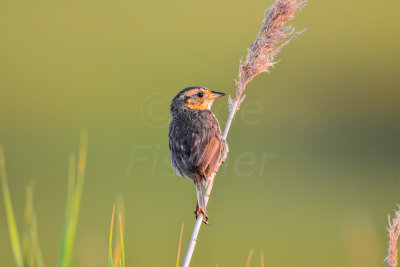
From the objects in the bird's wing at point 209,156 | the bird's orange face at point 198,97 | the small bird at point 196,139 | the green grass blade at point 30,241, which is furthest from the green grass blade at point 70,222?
the bird's orange face at point 198,97

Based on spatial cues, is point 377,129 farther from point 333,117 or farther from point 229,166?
point 229,166

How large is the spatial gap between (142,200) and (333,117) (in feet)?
27.5

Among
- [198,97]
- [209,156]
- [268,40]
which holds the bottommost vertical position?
[209,156]

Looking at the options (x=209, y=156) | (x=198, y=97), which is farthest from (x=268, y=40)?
(x=198, y=97)

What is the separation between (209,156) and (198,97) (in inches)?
33.7

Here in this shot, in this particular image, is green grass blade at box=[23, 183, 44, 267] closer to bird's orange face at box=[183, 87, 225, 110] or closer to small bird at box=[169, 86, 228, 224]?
small bird at box=[169, 86, 228, 224]

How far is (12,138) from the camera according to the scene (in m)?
19.4

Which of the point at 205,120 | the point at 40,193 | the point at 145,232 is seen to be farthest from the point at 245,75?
the point at 40,193

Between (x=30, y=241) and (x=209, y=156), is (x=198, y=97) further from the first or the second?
(x=30, y=241)

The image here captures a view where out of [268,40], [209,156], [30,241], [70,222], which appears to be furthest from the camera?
[209,156]

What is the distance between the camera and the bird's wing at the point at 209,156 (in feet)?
13.9

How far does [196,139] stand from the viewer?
14.7 ft

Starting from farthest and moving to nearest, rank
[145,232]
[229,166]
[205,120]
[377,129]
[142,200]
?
[377,129] → [142,200] → [145,232] → [229,166] → [205,120]

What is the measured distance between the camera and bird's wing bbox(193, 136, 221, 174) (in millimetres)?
4238
